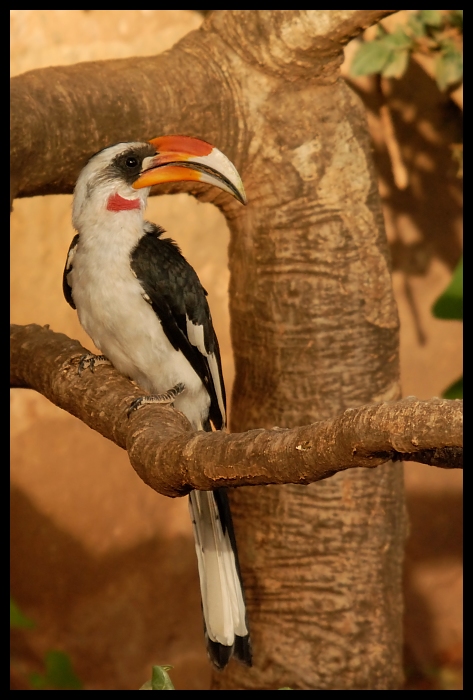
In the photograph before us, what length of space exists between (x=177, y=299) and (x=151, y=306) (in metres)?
0.06

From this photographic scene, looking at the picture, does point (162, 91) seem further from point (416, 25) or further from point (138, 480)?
point (138, 480)

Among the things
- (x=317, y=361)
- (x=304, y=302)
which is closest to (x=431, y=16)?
(x=304, y=302)

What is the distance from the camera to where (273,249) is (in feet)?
8.13

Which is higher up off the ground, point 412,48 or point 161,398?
point 412,48

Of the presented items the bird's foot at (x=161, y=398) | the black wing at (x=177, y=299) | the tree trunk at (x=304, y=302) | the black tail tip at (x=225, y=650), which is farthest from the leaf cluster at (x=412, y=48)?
the black tail tip at (x=225, y=650)

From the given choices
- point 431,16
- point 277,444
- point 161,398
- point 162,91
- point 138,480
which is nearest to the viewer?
point 277,444

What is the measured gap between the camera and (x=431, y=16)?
9.94ft

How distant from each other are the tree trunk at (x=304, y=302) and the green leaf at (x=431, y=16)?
0.71m

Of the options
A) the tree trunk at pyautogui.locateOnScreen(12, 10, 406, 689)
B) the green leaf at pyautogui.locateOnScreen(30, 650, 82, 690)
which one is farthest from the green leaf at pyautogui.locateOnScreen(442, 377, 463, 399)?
the green leaf at pyautogui.locateOnScreen(30, 650, 82, 690)

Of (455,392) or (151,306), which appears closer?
(151,306)

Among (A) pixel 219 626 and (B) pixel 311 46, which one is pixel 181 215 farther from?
(A) pixel 219 626

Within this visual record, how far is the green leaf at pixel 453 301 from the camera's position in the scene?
258 centimetres

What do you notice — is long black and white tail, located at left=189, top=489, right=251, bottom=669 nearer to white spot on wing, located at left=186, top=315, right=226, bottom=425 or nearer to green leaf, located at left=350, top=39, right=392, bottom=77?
white spot on wing, located at left=186, top=315, right=226, bottom=425
